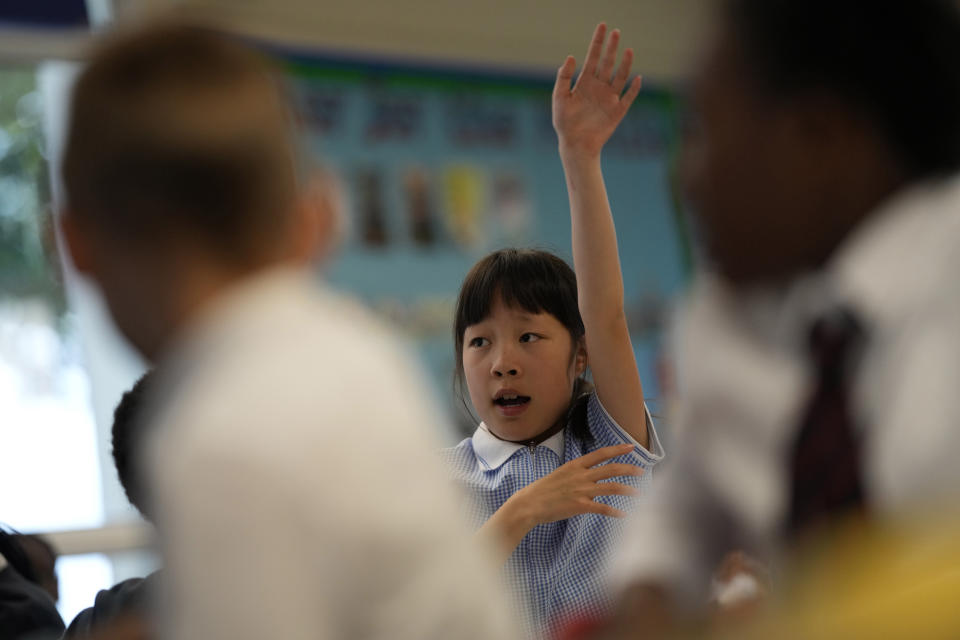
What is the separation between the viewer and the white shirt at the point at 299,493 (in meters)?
0.57

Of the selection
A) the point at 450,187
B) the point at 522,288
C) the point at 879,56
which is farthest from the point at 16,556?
the point at 450,187

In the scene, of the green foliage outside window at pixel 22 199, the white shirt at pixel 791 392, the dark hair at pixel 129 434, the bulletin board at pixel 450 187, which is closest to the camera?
the white shirt at pixel 791 392

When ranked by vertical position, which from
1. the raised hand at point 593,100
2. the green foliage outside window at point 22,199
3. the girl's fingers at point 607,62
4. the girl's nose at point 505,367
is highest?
the green foliage outside window at point 22,199

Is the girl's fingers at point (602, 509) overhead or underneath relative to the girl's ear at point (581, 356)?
underneath

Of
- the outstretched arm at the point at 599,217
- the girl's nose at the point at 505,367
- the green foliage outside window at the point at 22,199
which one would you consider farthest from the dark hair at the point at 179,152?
the green foliage outside window at the point at 22,199

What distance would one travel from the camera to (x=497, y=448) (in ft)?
5.09

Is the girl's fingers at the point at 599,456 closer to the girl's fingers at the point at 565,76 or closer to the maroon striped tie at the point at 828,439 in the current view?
the girl's fingers at the point at 565,76

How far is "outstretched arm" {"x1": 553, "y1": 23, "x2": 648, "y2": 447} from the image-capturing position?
4.46 feet

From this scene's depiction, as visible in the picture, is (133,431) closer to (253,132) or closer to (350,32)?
(253,132)

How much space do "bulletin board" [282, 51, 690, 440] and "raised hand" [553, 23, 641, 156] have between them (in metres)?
2.29

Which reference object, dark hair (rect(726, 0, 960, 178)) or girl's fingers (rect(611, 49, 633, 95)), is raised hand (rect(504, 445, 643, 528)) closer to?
girl's fingers (rect(611, 49, 633, 95))

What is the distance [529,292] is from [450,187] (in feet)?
9.07

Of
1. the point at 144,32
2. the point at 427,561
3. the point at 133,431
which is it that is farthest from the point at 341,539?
the point at 133,431

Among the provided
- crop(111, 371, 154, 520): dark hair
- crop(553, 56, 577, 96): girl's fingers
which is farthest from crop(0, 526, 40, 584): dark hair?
crop(553, 56, 577, 96): girl's fingers
